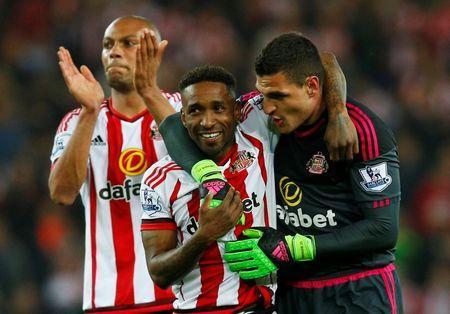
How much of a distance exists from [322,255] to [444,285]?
5.20m

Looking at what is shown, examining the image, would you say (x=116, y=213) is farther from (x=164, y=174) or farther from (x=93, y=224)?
(x=164, y=174)

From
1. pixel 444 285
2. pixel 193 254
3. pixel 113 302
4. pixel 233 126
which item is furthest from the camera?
pixel 444 285

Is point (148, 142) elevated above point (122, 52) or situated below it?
below

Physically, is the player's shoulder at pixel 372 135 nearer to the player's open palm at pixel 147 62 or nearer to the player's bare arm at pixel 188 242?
the player's bare arm at pixel 188 242

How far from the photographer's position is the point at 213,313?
432 cm

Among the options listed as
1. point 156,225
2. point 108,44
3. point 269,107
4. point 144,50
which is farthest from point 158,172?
point 108,44

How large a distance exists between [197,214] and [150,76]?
88 cm

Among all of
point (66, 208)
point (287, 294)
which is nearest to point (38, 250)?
point (66, 208)

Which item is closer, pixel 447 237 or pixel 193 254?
pixel 193 254

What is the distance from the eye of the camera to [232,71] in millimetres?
10680

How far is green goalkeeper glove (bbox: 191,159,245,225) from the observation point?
4.09 m

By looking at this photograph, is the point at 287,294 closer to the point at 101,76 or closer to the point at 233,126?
the point at 233,126

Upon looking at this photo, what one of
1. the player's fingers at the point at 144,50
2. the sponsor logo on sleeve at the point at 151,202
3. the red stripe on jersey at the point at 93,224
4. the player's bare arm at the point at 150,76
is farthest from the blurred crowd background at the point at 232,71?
the sponsor logo on sleeve at the point at 151,202

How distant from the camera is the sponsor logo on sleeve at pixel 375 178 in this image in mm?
4273
